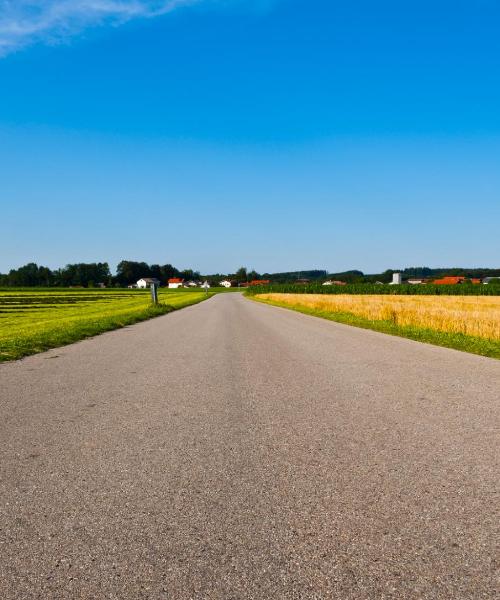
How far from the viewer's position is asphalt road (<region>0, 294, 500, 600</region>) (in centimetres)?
264

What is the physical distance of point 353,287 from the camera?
8500 centimetres

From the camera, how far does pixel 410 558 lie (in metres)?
2.81

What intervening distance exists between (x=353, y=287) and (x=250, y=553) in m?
84.1

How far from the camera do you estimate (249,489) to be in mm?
3787

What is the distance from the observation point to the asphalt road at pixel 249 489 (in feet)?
8.68

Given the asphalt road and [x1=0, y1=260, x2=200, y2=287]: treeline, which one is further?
[x1=0, y1=260, x2=200, y2=287]: treeline

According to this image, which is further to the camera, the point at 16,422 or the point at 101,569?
the point at 16,422

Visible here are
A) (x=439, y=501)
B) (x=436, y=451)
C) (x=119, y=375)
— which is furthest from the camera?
(x=119, y=375)

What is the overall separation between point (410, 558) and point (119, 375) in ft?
22.9

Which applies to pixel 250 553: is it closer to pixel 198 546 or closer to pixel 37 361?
pixel 198 546

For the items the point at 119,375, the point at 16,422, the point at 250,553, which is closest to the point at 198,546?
the point at 250,553

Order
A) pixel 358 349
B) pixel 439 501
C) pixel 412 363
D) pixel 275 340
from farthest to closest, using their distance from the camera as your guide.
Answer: pixel 275 340 < pixel 358 349 < pixel 412 363 < pixel 439 501

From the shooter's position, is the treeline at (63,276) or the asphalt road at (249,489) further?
the treeline at (63,276)

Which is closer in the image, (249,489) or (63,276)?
(249,489)
